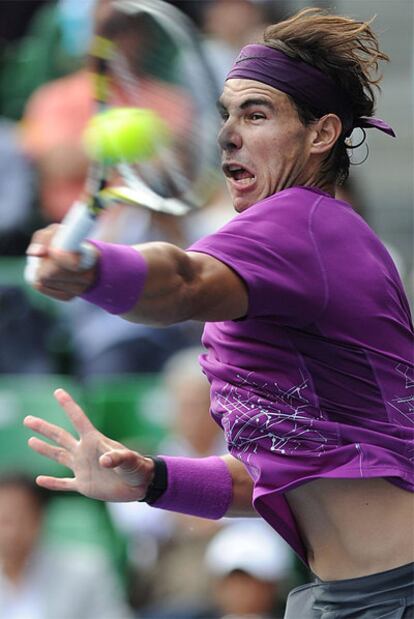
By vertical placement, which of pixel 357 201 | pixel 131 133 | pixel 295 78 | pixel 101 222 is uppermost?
pixel 295 78

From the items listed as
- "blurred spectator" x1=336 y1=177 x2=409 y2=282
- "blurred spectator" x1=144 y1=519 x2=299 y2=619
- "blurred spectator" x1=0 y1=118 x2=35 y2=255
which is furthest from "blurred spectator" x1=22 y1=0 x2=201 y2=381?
"blurred spectator" x1=144 y1=519 x2=299 y2=619

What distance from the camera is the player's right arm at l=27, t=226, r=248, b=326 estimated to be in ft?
7.02

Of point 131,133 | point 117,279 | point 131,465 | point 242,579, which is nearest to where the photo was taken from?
point 117,279

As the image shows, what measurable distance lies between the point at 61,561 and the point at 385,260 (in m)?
2.68

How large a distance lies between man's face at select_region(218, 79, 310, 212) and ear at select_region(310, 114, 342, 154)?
2cm

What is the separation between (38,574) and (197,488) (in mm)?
2094

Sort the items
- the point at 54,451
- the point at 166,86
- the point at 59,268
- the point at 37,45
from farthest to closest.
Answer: the point at 37,45 < the point at 166,86 < the point at 54,451 < the point at 59,268

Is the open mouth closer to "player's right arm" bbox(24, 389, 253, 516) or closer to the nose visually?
the nose

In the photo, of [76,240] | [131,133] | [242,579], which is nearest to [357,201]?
[131,133]

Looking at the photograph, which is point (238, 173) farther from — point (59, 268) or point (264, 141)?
point (59, 268)

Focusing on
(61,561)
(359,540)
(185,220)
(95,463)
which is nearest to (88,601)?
(61,561)

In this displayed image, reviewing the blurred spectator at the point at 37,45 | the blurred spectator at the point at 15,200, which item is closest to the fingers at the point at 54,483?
the blurred spectator at the point at 15,200

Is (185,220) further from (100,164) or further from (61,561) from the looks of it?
(100,164)

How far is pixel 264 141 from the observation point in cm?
260
